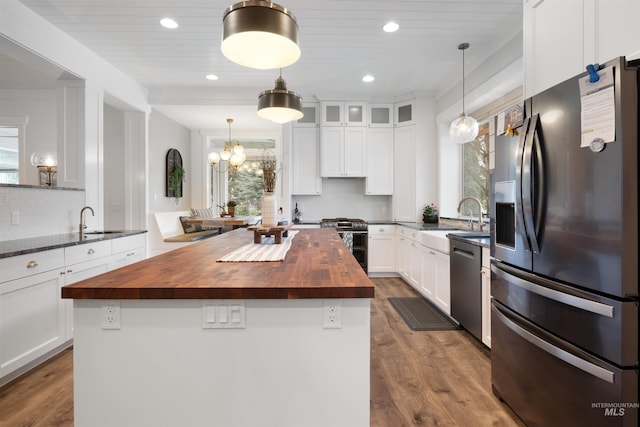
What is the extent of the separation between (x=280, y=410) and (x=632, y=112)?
1672 mm

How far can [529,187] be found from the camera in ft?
5.24

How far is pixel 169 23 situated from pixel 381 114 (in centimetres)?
329

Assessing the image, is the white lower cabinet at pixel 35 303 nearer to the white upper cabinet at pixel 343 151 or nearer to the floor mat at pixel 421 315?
the floor mat at pixel 421 315

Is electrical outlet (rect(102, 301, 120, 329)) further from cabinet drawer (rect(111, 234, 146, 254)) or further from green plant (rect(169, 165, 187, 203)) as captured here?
green plant (rect(169, 165, 187, 203))

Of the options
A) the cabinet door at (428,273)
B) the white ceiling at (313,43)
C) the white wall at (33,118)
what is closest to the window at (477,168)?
the white ceiling at (313,43)

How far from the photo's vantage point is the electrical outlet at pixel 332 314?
1.22m

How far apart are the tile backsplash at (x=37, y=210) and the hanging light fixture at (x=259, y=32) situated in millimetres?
2449

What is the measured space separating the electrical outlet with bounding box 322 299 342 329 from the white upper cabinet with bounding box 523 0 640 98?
5.27 ft

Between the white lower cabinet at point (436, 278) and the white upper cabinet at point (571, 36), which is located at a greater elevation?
the white upper cabinet at point (571, 36)

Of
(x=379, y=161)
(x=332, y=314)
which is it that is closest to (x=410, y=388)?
(x=332, y=314)

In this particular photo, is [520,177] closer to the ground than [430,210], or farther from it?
farther from it

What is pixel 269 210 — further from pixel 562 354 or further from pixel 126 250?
pixel 562 354

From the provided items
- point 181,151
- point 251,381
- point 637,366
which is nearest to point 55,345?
point 251,381

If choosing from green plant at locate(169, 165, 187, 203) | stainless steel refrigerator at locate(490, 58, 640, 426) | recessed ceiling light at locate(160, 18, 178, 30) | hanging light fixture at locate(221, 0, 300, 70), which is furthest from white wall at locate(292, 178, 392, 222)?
hanging light fixture at locate(221, 0, 300, 70)
